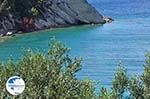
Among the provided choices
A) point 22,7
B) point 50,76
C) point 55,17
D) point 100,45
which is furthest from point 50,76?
point 55,17

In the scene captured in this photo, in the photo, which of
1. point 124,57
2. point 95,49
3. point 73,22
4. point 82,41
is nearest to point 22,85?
point 124,57

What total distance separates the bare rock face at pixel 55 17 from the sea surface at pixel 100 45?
310 centimetres

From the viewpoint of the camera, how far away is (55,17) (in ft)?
351

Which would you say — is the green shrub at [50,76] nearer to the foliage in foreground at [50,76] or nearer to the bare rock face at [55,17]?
the foliage in foreground at [50,76]

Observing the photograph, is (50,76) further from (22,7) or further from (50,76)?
(22,7)

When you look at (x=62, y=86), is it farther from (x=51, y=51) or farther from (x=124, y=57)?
(x=124, y=57)

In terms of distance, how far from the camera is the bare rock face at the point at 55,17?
9850 centimetres

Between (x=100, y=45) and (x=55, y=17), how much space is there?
24.8 meters

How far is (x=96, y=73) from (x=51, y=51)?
35139 mm

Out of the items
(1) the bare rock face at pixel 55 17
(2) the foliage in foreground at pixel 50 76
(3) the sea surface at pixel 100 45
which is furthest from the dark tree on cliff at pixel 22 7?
(2) the foliage in foreground at pixel 50 76

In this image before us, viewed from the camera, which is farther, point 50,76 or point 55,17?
point 55,17

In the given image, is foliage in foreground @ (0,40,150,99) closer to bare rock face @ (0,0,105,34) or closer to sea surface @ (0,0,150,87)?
sea surface @ (0,0,150,87)

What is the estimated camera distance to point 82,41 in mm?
89438

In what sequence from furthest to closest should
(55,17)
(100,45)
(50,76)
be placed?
(55,17) → (100,45) → (50,76)
